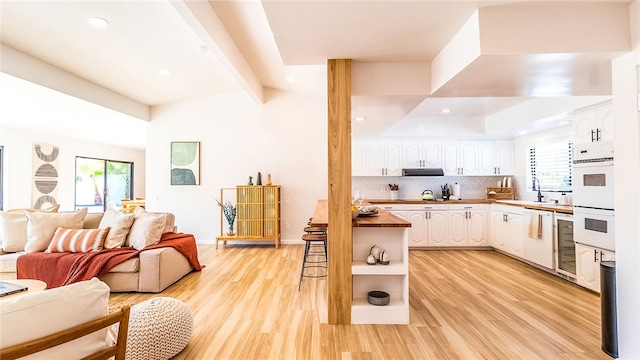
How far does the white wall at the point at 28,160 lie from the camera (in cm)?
598

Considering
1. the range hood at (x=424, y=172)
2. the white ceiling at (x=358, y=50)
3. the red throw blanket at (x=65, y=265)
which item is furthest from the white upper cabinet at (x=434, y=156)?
the red throw blanket at (x=65, y=265)

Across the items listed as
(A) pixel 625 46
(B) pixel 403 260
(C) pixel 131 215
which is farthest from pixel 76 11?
(A) pixel 625 46

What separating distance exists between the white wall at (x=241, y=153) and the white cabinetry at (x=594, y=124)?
4034mm

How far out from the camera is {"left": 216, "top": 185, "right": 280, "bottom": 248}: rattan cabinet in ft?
19.0

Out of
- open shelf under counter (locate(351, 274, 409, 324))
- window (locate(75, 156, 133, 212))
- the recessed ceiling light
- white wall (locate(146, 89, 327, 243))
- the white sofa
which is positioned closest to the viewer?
open shelf under counter (locate(351, 274, 409, 324))

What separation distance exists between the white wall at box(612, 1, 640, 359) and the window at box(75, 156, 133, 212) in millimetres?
10207

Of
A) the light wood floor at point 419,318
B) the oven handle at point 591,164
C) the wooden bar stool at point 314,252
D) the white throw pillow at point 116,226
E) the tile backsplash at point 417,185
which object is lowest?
the light wood floor at point 419,318

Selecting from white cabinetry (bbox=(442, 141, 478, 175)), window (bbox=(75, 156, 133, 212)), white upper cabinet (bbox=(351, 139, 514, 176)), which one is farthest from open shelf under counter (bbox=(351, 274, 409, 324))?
window (bbox=(75, 156, 133, 212))

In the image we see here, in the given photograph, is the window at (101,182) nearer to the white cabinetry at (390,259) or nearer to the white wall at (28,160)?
the white wall at (28,160)

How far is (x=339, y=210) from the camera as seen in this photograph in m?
Result: 2.68

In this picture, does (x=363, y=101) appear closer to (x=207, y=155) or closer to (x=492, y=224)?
(x=492, y=224)

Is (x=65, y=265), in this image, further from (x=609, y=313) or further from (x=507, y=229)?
(x=507, y=229)

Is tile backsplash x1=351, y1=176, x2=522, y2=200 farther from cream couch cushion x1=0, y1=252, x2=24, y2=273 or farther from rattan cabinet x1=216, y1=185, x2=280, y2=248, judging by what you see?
cream couch cushion x1=0, y1=252, x2=24, y2=273

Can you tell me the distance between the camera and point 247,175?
625 centimetres
